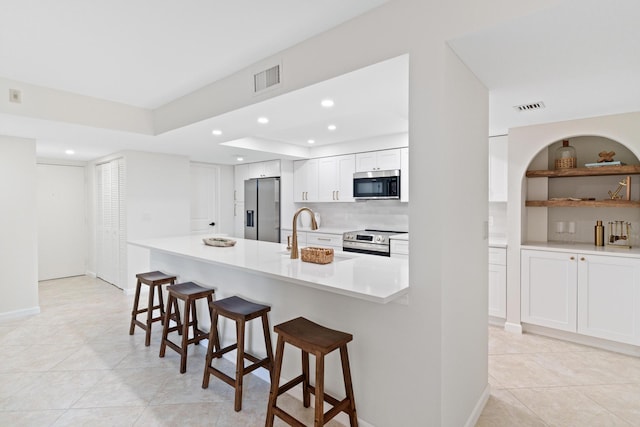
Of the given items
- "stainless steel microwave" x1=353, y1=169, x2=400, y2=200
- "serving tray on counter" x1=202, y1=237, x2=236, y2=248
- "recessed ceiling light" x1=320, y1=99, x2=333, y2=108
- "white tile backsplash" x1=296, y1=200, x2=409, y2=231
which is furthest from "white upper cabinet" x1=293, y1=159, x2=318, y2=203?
"recessed ceiling light" x1=320, y1=99, x2=333, y2=108

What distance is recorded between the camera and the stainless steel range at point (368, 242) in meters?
4.50

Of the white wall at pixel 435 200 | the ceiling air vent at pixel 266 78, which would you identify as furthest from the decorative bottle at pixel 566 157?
the ceiling air vent at pixel 266 78

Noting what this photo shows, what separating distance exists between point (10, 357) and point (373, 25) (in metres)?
4.10

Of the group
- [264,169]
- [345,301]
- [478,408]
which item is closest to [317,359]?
[345,301]

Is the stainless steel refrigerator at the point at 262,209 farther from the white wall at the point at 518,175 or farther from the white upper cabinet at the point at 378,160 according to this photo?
the white wall at the point at 518,175

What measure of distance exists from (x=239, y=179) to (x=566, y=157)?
5262 millimetres

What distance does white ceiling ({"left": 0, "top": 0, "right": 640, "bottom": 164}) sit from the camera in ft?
5.20

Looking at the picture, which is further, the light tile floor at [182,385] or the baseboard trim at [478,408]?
the light tile floor at [182,385]

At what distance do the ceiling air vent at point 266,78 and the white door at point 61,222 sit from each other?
5.38 meters

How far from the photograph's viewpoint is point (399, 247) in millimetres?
4312

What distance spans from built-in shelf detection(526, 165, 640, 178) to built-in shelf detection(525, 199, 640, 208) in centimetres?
28

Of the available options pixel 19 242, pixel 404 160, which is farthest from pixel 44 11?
pixel 404 160

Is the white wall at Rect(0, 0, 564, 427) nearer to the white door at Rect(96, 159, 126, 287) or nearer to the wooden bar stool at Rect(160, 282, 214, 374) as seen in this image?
the wooden bar stool at Rect(160, 282, 214, 374)

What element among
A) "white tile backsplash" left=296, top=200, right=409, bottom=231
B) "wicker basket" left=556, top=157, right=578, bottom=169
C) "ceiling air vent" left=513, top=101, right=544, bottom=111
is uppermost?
"ceiling air vent" left=513, top=101, right=544, bottom=111
